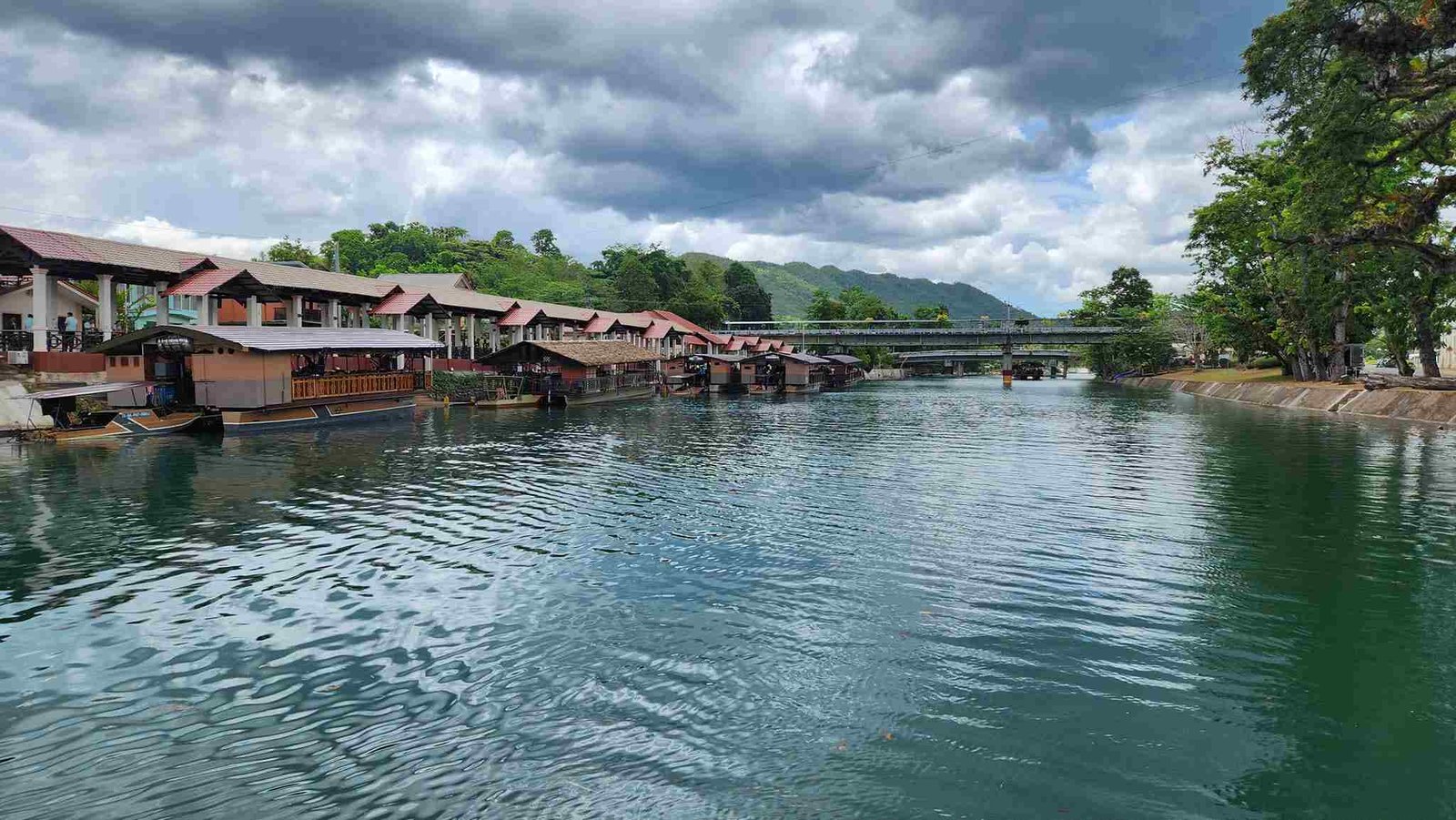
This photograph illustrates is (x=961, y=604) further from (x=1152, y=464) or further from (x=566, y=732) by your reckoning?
(x=1152, y=464)

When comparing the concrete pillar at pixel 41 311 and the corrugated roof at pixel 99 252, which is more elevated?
the corrugated roof at pixel 99 252

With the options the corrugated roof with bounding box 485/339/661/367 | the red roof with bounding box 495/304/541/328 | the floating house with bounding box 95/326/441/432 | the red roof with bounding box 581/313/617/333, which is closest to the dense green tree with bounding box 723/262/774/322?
the red roof with bounding box 581/313/617/333

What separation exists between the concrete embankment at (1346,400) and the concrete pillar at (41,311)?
61.2 metres

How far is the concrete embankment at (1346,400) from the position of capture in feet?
123

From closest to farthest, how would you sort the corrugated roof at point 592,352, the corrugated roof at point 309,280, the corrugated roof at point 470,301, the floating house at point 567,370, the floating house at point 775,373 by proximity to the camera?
the corrugated roof at point 309,280 < the floating house at point 567,370 < the corrugated roof at point 592,352 < the corrugated roof at point 470,301 < the floating house at point 775,373

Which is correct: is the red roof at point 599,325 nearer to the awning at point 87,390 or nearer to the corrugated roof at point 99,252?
the corrugated roof at point 99,252

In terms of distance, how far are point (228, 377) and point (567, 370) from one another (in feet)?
75.1

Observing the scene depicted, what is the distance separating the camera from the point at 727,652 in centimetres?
879

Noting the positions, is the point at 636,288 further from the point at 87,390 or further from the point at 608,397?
the point at 87,390

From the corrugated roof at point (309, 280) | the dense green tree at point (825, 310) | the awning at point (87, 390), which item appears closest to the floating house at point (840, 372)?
the dense green tree at point (825, 310)

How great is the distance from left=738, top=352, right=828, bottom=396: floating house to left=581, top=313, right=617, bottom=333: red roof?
508 inches

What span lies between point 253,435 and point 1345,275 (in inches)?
2120

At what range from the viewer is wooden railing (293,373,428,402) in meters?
36.8

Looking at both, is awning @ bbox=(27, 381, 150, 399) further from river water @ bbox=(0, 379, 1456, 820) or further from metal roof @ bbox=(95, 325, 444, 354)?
river water @ bbox=(0, 379, 1456, 820)
